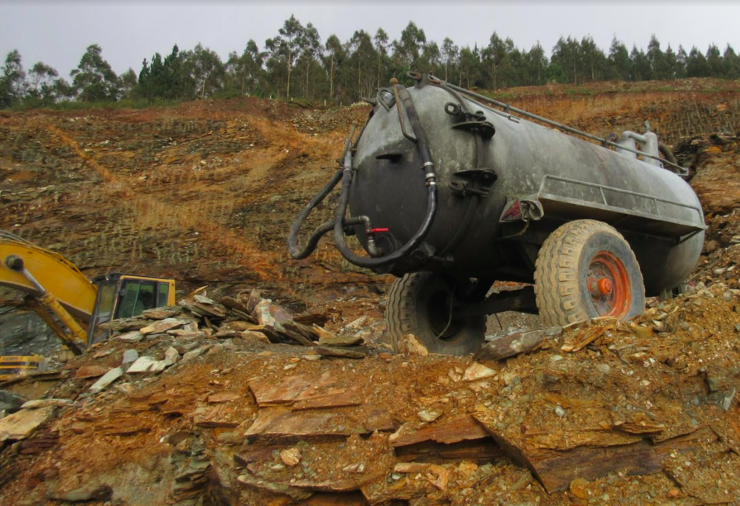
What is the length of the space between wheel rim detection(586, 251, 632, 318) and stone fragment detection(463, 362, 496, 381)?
1345 millimetres

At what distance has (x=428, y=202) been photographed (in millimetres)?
3463

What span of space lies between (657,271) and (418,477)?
13.9 ft

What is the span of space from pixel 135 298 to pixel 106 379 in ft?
16.0

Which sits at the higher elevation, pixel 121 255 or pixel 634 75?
pixel 634 75

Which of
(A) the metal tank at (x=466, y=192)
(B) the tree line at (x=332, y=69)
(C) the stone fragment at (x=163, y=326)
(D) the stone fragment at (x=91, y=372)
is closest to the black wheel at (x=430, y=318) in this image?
(A) the metal tank at (x=466, y=192)

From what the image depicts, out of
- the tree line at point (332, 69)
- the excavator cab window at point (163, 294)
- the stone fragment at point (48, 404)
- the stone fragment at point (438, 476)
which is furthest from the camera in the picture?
the tree line at point (332, 69)

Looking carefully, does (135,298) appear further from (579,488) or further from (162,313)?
(579,488)

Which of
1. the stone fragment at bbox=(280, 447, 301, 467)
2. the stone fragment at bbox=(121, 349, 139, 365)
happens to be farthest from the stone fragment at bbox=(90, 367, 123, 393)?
the stone fragment at bbox=(280, 447, 301, 467)

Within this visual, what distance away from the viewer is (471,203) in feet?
12.1

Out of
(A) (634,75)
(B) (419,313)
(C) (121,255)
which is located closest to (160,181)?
(C) (121,255)

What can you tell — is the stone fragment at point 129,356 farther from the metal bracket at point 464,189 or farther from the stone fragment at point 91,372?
the metal bracket at point 464,189

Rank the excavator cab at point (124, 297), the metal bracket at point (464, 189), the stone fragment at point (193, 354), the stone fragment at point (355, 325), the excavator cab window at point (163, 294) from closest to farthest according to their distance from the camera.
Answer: the metal bracket at point (464, 189), the stone fragment at point (193, 354), the excavator cab at point (124, 297), the excavator cab window at point (163, 294), the stone fragment at point (355, 325)

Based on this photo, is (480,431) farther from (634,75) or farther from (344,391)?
(634,75)

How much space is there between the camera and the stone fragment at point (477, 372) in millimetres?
2945
